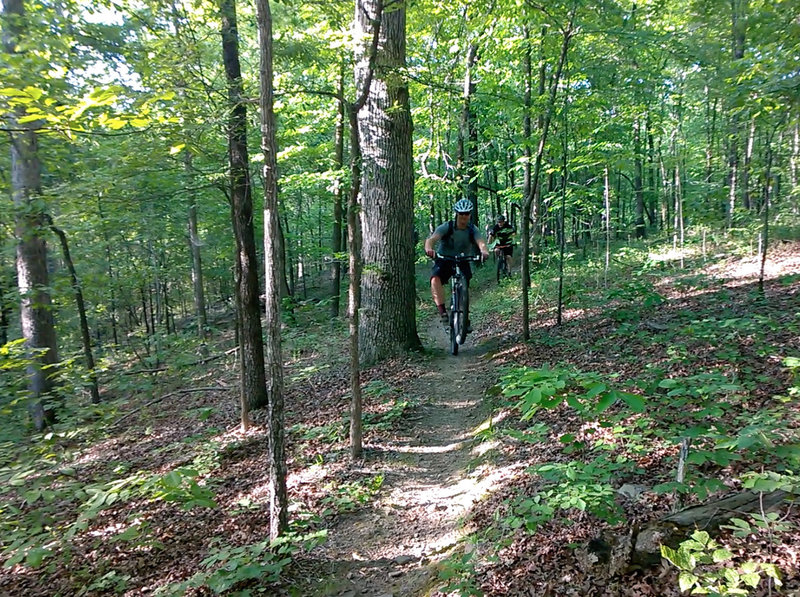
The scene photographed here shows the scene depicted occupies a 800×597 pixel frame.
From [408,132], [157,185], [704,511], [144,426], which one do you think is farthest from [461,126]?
[704,511]

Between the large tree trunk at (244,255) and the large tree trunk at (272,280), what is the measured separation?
7.09ft

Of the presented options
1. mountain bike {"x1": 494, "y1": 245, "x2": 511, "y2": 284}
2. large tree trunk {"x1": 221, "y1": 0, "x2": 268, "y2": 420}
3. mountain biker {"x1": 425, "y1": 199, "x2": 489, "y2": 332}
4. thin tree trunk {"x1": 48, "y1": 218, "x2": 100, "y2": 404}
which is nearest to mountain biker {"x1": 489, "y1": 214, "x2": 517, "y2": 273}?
mountain bike {"x1": 494, "y1": 245, "x2": 511, "y2": 284}

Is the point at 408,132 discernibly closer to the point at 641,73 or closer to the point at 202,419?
the point at 641,73

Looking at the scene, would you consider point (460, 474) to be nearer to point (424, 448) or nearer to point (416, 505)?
point (416, 505)

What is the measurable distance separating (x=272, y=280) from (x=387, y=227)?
3.74 m

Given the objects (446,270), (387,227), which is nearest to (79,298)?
(387,227)

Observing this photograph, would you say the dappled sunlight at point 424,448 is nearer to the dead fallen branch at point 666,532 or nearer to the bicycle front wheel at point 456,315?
the dead fallen branch at point 666,532

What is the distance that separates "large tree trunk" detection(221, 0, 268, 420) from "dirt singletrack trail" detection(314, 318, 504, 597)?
8.19 ft

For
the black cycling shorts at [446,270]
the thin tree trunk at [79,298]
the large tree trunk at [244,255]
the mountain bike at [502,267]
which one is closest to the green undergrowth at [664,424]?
the black cycling shorts at [446,270]

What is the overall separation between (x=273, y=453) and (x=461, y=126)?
13818 millimetres

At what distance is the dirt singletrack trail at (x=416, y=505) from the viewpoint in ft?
10.4

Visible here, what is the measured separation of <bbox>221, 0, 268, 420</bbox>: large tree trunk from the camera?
576cm

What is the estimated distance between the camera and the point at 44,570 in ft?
13.5

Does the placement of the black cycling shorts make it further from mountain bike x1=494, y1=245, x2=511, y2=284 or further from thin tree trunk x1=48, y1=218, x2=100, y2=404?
mountain bike x1=494, y1=245, x2=511, y2=284
